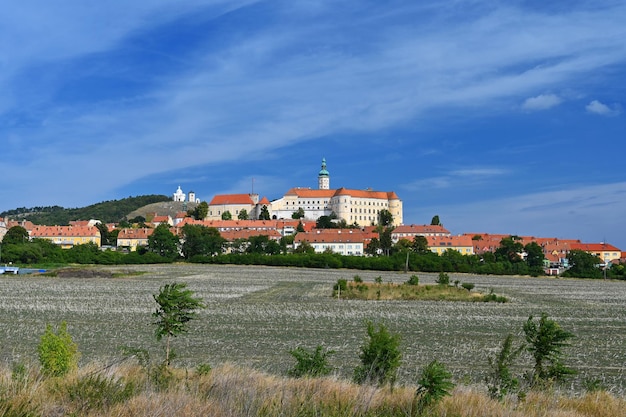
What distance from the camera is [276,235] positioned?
15675cm

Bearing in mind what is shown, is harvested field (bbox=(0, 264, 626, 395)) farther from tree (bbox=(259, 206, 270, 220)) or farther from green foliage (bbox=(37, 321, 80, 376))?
tree (bbox=(259, 206, 270, 220))

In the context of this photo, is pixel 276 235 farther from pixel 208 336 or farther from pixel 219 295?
pixel 208 336

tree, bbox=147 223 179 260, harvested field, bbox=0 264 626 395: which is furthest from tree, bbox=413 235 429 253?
harvested field, bbox=0 264 626 395

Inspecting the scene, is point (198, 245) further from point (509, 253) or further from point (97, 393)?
point (97, 393)

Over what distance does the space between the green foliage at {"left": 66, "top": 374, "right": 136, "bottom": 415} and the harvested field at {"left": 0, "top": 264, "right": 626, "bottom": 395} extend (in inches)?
164

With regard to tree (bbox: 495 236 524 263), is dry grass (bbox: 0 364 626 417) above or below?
below

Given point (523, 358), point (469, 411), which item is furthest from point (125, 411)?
point (523, 358)

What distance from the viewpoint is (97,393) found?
7.57 metres

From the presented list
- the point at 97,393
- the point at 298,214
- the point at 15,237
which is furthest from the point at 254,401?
the point at 298,214

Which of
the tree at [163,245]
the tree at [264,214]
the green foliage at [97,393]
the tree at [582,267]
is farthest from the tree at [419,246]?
the green foliage at [97,393]

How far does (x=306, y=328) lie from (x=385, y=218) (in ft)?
562

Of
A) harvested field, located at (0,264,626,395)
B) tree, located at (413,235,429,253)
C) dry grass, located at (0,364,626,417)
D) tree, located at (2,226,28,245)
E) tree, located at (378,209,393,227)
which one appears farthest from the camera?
tree, located at (378,209,393,227)

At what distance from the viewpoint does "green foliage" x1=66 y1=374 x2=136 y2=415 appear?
24.0 feet

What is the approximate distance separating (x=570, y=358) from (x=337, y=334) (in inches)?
319
